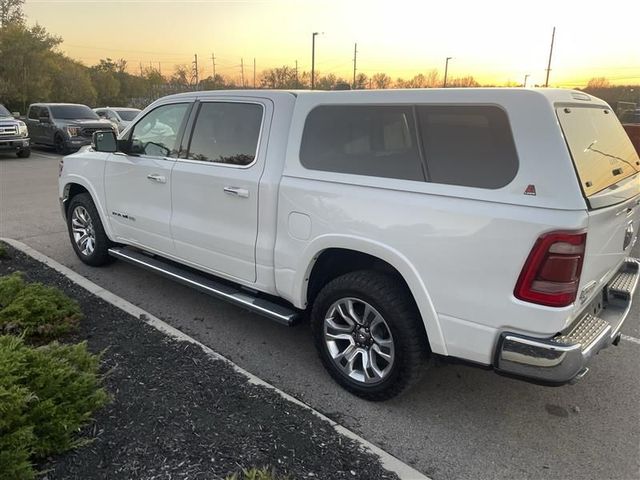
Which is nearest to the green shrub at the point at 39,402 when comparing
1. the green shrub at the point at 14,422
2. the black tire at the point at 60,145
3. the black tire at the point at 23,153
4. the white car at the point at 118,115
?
the green shrub at the point at 14,422

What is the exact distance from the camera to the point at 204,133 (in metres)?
4.14

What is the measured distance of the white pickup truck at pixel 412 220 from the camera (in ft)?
8.02

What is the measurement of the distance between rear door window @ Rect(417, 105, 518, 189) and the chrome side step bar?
1.49 m

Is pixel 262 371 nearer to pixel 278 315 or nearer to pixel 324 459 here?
pixel 278 315

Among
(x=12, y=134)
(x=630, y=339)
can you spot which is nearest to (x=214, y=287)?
(x=630, y=339)

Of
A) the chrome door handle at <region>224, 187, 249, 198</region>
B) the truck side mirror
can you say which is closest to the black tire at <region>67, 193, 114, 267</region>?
the truck side mirror

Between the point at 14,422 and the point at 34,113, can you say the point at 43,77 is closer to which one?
the point at 34,113

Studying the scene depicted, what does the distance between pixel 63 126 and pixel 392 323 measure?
57.0 ft

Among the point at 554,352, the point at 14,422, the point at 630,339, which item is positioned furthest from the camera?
the point at 630,339

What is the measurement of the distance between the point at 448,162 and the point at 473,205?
1.00 feet

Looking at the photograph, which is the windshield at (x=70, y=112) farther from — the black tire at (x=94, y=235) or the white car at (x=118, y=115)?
the black tire at (x=94, y=235)

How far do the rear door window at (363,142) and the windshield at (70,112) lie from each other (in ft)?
55.7

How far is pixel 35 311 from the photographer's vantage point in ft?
11.9

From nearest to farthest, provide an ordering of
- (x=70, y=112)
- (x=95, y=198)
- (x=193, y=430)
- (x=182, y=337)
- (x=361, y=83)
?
(x=193, y=430) → (x=182, y=337) → (x=95, y=198) → (x=70, y=112) → (x=361, y=83)
